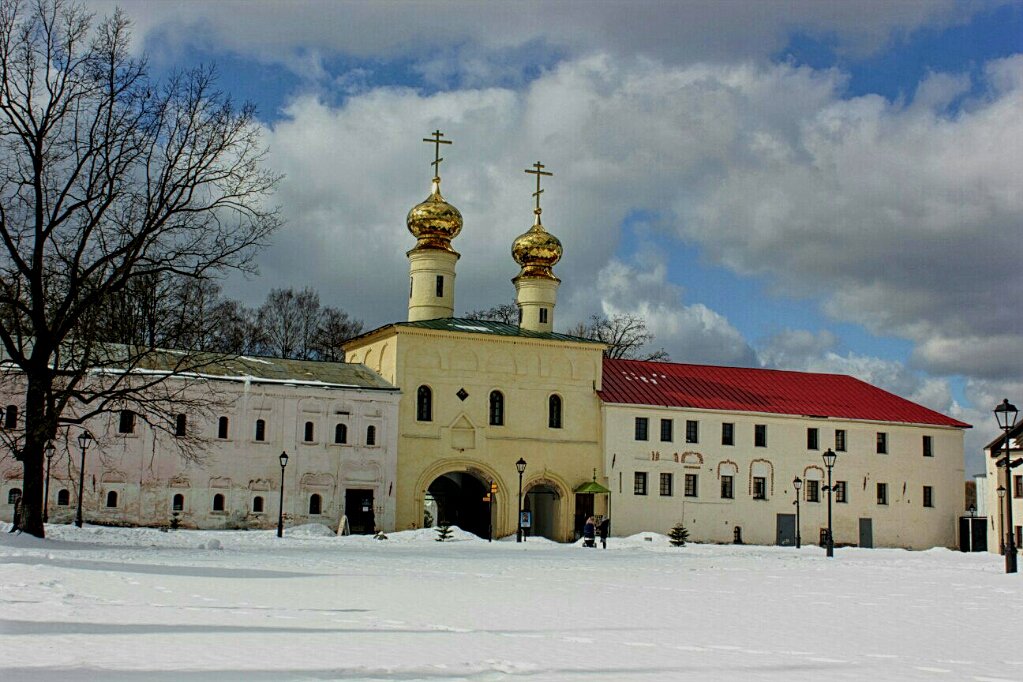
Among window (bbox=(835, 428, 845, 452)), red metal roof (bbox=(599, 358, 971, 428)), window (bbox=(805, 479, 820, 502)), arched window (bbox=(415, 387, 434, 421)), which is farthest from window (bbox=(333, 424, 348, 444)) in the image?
window (bbox=(835, 428, 845, 452))

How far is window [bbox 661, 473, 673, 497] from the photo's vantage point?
44266 millimetres

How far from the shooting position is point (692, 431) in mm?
45344

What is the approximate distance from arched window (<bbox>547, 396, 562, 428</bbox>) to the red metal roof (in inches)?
68.5

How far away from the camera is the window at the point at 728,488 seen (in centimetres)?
4519

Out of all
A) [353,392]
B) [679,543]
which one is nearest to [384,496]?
[353,392]

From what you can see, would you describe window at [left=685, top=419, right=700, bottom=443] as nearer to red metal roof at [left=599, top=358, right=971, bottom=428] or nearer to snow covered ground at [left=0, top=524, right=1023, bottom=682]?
red metal roof at [left=599, top=358, right=971, bottom=428]

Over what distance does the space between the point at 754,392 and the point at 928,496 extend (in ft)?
27.8

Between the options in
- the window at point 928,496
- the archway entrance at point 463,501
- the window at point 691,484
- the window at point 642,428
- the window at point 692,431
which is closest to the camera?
the archway entrance at point 463,501

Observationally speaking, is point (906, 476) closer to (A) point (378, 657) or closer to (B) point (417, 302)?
(B) point (417, 302)

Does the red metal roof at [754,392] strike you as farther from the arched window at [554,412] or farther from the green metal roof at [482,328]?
the green metal roof at [482,328]

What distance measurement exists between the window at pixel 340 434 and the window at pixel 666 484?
12.4 m

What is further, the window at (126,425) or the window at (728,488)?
the window at (728,488)

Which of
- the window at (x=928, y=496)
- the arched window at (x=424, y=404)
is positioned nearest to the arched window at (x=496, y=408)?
the arched window at (x=424, y=404)

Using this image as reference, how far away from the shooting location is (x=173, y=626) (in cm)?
982
